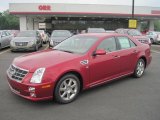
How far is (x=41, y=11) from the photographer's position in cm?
4097

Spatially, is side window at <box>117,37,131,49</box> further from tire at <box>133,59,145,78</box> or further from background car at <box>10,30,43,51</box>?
background car at <box>10,30,43,51</box>

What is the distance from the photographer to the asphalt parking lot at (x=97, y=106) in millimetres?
4656

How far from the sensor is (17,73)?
526 cm

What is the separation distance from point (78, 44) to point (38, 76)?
6.05ft

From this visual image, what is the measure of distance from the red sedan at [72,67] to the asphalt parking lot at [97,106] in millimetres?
257

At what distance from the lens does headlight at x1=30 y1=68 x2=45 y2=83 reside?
4909 millimetres

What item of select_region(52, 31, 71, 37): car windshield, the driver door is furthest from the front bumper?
select_region(52, 31, 71, 37): car windshield

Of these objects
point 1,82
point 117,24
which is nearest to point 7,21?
point 117,24

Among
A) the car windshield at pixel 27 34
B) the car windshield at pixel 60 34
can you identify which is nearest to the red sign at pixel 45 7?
the car windshield at pixel 60 34

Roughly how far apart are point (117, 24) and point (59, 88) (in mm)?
52291

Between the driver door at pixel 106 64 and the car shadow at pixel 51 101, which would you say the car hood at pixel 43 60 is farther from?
the car shadow at pixel 51 101

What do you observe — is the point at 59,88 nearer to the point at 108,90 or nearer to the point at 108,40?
the point at 108,90

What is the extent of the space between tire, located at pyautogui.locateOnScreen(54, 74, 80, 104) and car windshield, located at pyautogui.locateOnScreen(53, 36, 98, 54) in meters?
0.84

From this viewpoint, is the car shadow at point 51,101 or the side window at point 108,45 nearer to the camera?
the car shadow at point 51,101
